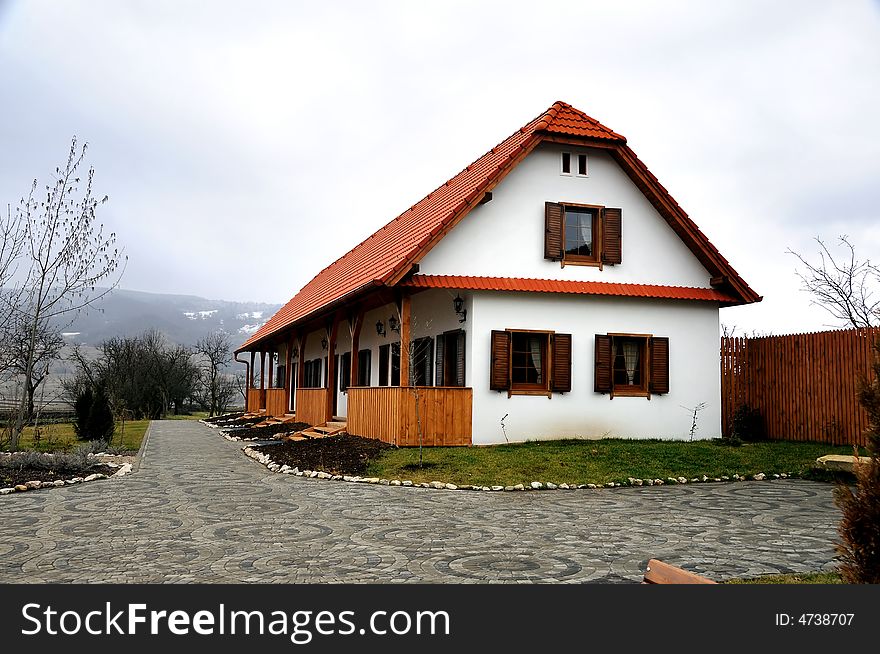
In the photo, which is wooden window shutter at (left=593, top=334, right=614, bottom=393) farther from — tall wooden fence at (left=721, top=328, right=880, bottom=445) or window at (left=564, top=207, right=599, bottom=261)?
tall wooden fence at (left=721, top=328, right=880, bottom=445)

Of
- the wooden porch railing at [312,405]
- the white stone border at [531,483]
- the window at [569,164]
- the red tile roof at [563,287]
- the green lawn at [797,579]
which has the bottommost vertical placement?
the white stone border at [531,483]

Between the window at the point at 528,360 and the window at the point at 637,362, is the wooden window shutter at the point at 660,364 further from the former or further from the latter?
the window at the point at 528,360

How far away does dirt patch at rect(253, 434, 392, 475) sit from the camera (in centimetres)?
1376

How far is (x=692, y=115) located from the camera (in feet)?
48.5

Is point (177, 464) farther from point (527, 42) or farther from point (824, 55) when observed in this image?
point (824, 55)

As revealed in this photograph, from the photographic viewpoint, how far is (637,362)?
1786cm

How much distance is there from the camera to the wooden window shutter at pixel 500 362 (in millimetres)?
16266

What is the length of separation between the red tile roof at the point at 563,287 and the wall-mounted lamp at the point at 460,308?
2.43 ft

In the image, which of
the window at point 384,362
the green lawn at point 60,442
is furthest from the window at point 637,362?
the green lawn at point 60,442

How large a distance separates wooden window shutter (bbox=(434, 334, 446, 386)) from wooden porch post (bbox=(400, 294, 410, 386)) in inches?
74.7

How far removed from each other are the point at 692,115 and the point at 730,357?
23.1 feet

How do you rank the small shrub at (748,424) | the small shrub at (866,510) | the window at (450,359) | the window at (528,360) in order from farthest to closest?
the small shrub at (748,424)
the window at (450,359)
the window at (528,360)
the small shrub at (866,510)

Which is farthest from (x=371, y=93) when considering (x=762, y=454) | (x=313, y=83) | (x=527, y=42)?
→ (x=762, y=454)

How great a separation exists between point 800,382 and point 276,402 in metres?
20.0
